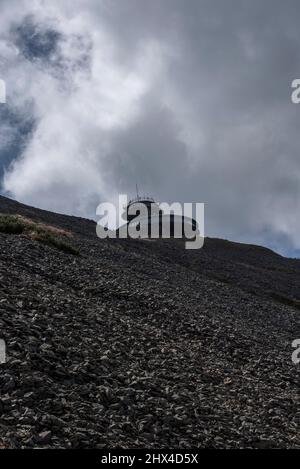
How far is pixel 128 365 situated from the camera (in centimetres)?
1441

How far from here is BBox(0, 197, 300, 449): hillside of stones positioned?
10.7m

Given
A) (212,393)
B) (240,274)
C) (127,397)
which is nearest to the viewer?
(127,397)

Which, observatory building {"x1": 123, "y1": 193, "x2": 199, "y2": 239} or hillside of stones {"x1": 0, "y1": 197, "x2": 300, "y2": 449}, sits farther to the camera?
observatory building {"x1": 123, "y1": 193, "x2": 199, "y2": 239}

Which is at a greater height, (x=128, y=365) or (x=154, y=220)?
(x=154, y=220)

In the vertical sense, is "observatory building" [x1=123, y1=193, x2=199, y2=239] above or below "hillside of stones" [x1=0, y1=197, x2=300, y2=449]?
above

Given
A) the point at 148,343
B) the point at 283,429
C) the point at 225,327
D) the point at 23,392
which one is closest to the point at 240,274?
the point at 225,327

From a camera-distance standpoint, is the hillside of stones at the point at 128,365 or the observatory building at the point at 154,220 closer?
the hillside of stones at the point at 128,365

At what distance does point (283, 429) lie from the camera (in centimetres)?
1300

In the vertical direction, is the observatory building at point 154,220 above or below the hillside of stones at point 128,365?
above

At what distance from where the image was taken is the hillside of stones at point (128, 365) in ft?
35.0
